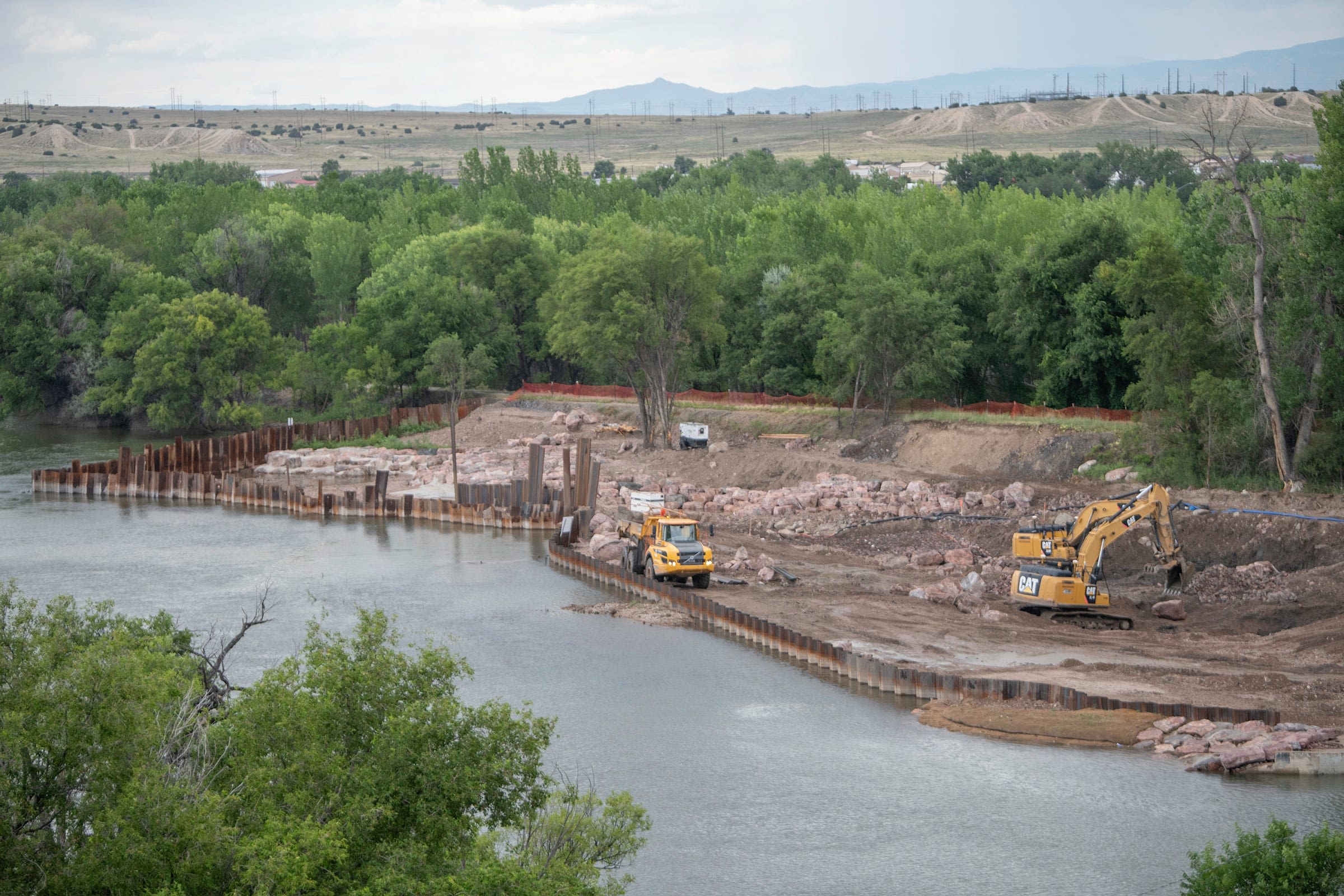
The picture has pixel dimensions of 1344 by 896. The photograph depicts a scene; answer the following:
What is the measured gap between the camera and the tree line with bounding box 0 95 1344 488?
175ft

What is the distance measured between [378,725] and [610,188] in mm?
124159

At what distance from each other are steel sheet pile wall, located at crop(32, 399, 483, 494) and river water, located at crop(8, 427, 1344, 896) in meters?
18.1

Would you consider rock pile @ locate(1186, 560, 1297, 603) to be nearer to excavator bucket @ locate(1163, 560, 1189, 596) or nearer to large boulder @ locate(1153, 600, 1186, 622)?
excavator bucket @ locate(1163, 560, 1189, 596)

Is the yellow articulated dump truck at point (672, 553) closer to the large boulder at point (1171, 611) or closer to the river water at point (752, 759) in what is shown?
the river water at point (752, 759)

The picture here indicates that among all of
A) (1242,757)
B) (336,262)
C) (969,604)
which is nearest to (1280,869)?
(1242,757)

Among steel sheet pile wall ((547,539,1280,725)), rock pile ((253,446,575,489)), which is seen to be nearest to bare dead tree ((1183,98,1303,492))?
steel sheet pile wall ((547,539,1280,725))

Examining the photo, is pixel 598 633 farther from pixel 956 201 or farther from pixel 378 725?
pixel 956 201

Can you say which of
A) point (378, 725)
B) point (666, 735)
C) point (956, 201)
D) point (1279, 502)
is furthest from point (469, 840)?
point (956, 201)

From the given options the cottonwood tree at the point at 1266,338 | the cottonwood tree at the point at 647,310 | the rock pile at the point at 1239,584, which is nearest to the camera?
the rock pile at the point at 1239,584

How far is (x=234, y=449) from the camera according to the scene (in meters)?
79.7

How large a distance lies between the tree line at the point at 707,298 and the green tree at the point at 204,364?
0.70 ft

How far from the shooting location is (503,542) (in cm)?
6081

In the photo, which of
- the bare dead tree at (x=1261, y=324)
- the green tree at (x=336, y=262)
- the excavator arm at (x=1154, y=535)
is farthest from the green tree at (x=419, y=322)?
the excavator arm at (x=1154, y=535)

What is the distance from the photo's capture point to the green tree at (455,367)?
8938cm
